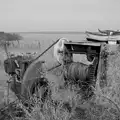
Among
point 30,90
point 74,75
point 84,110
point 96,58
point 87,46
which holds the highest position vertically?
point 87,46

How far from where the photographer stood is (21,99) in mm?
3975

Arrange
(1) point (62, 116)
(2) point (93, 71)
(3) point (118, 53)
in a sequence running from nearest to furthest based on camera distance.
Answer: (1) point (62, 116) → (3) point (118, 53) → (2) point (93, 71)

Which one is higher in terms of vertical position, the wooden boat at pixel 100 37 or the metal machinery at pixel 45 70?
the wooden boat at pixel 100 37

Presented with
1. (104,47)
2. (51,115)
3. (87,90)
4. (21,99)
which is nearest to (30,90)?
(21,99)

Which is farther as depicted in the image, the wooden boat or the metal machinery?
the wooden boat

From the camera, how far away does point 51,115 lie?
310 centimetres

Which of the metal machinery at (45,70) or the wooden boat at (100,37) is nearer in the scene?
the metal machinery at (45,70)

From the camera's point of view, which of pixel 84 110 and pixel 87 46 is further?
pixel 87 46

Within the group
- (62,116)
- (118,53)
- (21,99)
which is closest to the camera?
(62,116)

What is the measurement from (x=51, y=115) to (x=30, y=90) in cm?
101

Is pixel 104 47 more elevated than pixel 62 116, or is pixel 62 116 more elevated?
pixel 104 47

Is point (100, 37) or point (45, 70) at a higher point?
point (100, 37)

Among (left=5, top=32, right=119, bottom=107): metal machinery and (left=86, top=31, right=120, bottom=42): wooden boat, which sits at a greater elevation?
(left=86, top=31, right=120, bottom=42): wooden boat

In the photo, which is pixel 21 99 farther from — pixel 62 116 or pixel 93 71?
pixel 93 71
